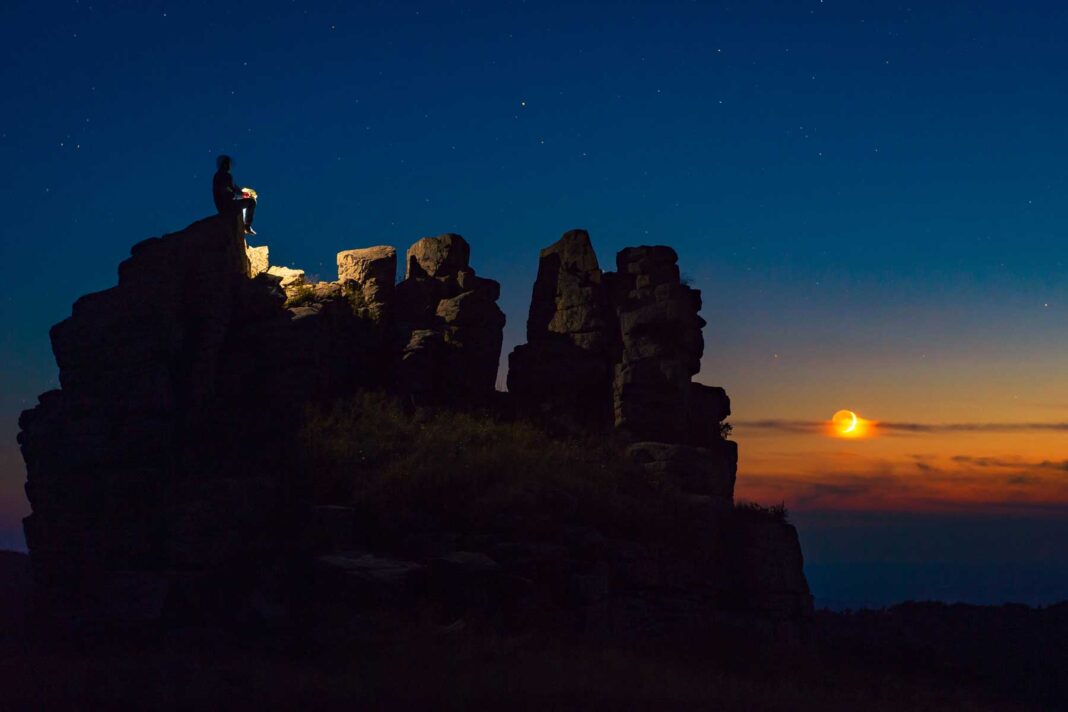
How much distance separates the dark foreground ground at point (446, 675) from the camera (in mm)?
12555

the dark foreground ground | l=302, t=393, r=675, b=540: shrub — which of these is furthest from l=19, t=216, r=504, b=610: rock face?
the dark foreground ground

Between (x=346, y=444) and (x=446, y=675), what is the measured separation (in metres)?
8.98

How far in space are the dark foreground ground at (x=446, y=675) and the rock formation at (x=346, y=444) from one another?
1.04 m

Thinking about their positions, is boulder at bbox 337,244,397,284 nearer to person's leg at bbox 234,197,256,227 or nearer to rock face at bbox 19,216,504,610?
rock face at bbox 19,216,504,610

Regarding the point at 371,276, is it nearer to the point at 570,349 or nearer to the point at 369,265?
the point at 369,265

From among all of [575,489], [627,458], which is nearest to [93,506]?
[575,489]

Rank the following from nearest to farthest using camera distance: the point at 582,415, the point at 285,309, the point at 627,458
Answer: the point at 627,458
the point at 285,309
the point at 582,415

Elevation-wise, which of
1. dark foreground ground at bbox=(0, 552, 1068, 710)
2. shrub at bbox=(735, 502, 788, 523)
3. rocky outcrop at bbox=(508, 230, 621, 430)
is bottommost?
dark foreground ground at bbox=(0, 552, 1068, 710)

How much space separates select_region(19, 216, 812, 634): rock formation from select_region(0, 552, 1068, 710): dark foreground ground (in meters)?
1.04

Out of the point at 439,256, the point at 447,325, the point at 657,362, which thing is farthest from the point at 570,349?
the point at 439,256

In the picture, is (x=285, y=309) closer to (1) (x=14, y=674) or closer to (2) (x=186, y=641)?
(2) (x=186, y=641)

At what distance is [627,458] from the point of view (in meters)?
23.7

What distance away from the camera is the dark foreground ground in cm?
1255

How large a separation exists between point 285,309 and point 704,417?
1215 centimetres
